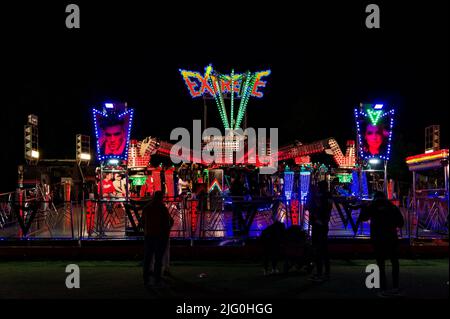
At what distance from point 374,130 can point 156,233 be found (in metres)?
8.79

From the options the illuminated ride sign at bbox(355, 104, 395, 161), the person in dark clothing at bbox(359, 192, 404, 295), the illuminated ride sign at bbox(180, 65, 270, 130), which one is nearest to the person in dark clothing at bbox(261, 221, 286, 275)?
the person in dark clothing at bbox(359, 192, 404, 295)

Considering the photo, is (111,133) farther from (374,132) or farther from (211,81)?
(211,81)

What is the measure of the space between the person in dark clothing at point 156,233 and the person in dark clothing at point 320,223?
8.89ft

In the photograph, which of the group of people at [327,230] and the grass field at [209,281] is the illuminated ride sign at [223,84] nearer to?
the grass field at [209,281]

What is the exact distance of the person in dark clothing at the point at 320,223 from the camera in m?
10.3

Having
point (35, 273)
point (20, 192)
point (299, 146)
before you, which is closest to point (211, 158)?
point (299, 146)

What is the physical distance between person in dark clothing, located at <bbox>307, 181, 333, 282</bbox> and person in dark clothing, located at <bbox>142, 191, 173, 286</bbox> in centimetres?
271

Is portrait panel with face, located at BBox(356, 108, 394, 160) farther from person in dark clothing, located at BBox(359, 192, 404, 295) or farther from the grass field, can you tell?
person in dark clothing, located at BBox(359, 192, 404, 295)

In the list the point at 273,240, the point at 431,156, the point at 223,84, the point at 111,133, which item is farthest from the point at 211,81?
the point at 273,240

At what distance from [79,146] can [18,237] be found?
13.7 meters

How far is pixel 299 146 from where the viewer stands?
3092 centimetres

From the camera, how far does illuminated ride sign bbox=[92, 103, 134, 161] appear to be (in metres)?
15.6

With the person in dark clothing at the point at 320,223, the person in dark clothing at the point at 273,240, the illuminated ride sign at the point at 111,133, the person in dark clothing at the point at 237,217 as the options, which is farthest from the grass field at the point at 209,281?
the illuminated ride sign at the point at 111,133

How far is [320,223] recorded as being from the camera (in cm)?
1034
